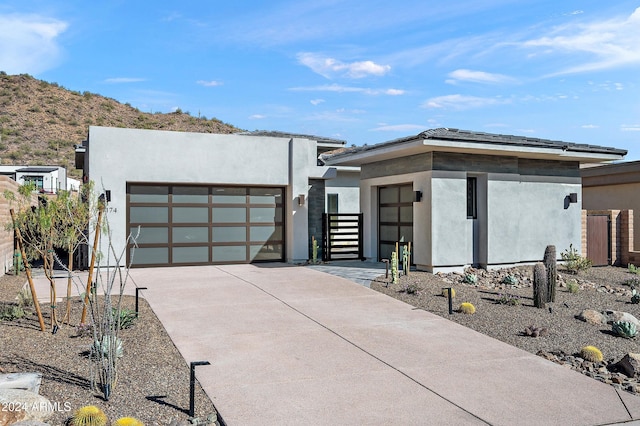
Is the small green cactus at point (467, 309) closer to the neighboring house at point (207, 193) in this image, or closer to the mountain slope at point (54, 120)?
the neighboring house at point (207, 193)

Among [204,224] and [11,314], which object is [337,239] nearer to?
[204,224]

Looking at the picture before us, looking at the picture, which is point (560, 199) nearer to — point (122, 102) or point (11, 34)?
point (11, 34)

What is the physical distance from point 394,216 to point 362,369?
10.2m

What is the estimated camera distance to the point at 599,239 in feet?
57.8

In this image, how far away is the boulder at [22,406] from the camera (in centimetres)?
465

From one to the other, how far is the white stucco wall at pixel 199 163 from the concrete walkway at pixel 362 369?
5.13m

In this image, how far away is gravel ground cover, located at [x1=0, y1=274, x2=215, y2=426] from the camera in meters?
5.16

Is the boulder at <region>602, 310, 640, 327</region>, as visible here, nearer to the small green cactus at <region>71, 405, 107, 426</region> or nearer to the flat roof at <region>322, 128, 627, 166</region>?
the flat roof at <region>322, 128, 627, 166</region>

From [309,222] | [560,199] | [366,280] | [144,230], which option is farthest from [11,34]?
[560,199]

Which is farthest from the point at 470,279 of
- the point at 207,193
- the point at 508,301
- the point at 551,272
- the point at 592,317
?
the point at 207,193

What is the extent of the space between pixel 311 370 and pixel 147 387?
184 centimetres

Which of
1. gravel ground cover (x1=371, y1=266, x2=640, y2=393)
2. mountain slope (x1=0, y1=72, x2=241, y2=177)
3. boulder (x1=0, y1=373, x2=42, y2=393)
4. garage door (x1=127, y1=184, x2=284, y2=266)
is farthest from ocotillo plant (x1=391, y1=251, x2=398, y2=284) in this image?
mountain slope (x1=0, y1=72, x2=241, y2=177)

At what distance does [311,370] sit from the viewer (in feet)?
21.1

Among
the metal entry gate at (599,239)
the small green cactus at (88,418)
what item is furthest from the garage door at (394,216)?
the small green cactus at (88,418)
